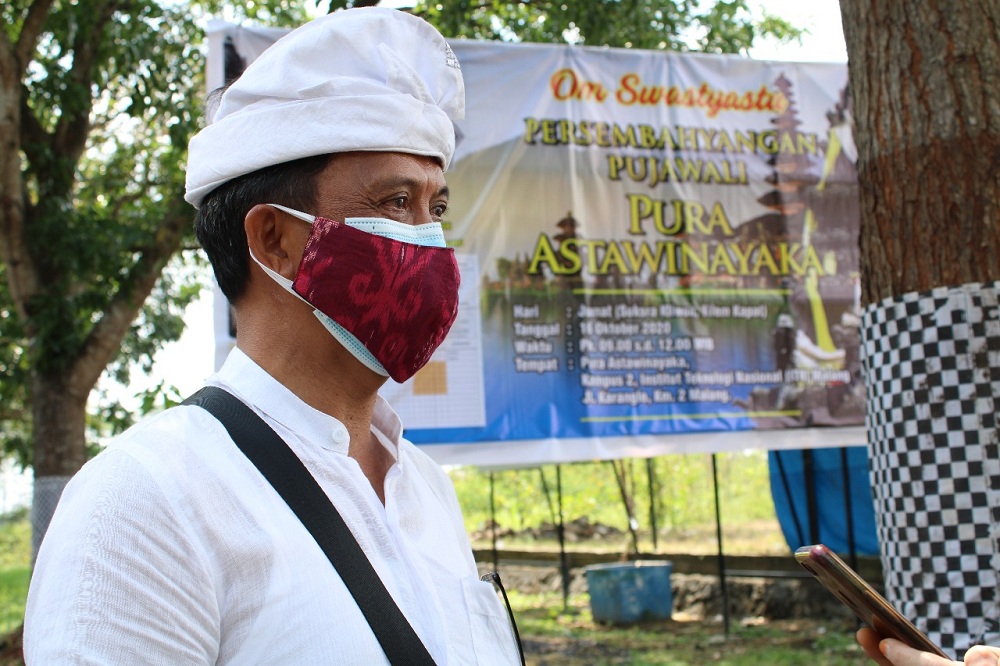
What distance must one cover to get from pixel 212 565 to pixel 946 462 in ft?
8.03

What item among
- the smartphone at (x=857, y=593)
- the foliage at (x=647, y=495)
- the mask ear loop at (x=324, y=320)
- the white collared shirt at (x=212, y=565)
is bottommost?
the foliage at (x=647, y=495)

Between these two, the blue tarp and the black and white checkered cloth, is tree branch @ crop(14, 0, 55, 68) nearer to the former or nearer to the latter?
the blue tarp

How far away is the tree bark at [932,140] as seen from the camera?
2969mm

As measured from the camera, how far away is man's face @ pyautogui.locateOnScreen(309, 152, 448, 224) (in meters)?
Answer: 1.49

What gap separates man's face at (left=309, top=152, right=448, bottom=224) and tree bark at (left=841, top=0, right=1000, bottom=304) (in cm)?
201

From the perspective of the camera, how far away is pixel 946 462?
118 inches

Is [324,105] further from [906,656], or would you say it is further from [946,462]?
[946,462]

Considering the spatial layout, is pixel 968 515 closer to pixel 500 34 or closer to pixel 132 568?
pixel 132 568

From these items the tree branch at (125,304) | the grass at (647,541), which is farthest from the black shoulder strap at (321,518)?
the tree branch at (125,304)

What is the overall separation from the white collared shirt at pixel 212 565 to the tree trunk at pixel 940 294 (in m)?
2.05

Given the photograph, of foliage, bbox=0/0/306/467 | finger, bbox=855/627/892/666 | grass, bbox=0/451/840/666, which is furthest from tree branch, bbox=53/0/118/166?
finger, bbox=855/627/892/666

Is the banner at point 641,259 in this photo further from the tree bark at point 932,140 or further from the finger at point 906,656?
the finger at point 906,656

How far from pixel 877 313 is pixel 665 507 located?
888 cm

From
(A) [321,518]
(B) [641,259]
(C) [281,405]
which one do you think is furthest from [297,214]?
(B) [641,259]
